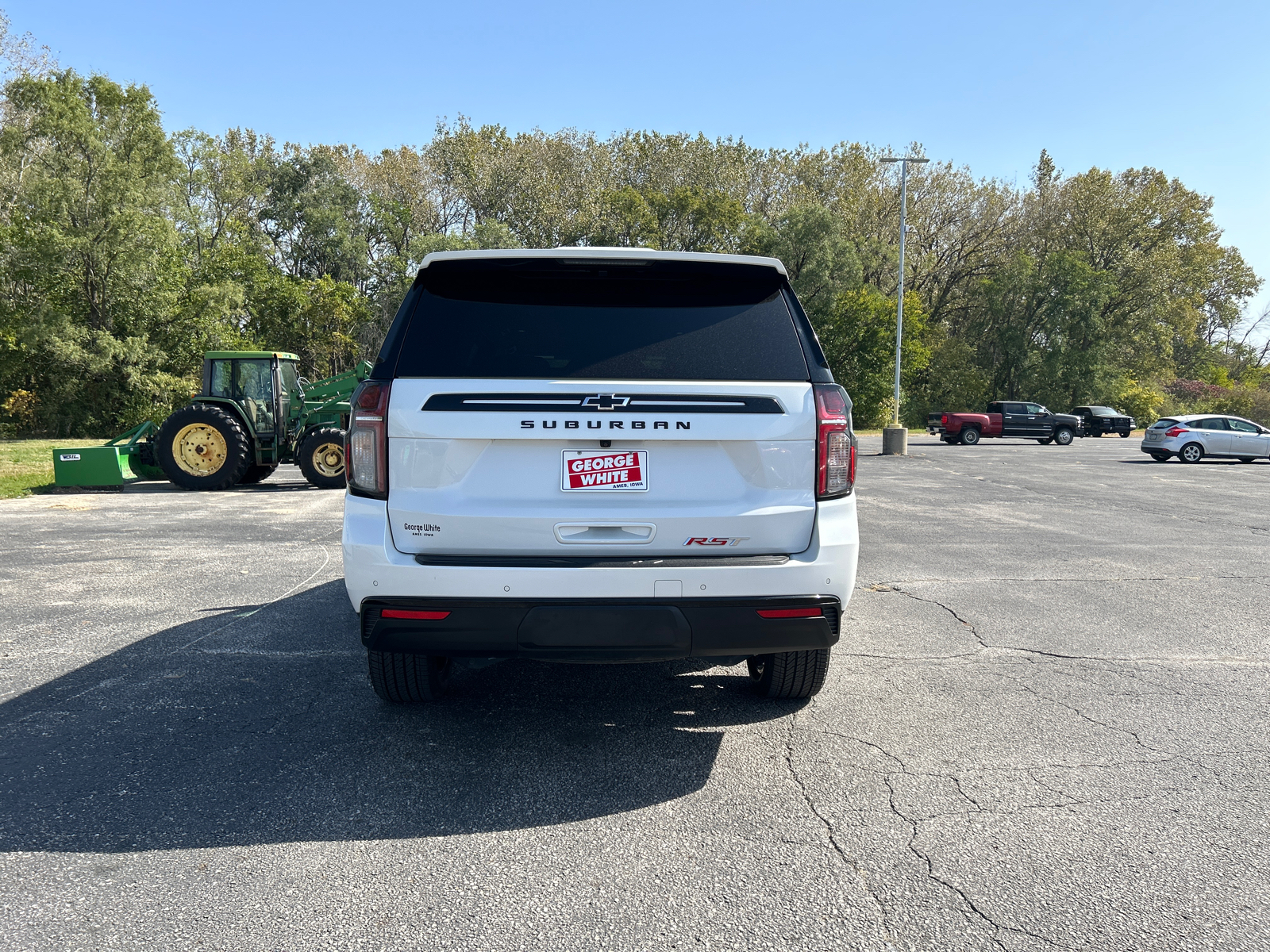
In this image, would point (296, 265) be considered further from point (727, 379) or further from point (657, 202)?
point (727, 379)

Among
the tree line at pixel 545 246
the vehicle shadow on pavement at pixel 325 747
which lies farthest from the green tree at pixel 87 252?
the vehicle shadow on pavement at pixel 325 747

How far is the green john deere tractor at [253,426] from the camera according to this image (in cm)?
1462

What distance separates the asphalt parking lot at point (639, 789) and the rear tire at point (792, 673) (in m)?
0.12

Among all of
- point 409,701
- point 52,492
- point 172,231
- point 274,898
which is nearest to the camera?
point 274,898

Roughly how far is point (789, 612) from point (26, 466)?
21.3m

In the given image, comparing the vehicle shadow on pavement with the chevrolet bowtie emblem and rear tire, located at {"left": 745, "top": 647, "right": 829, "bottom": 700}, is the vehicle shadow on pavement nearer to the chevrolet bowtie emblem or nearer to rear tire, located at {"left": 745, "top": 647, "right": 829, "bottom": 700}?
rear tire, located at {"left": 745, "top": 647, "right": 829, "bottom": 700}

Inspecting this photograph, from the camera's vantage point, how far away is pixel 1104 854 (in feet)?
9.73

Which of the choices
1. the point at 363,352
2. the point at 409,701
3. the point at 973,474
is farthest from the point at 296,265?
the point at 409,701

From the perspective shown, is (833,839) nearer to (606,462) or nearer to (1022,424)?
(606,462)

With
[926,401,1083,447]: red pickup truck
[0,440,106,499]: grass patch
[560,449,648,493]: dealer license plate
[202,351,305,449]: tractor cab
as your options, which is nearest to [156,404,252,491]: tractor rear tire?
[202,351,305,449]: tractor cab

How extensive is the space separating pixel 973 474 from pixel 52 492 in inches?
733

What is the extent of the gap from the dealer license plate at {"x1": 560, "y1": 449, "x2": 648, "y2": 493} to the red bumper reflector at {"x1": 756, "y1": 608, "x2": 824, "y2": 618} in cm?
67

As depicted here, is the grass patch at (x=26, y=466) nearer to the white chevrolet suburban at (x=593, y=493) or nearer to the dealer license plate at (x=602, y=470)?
the white chevrolet suburban at (x=593, y=493)

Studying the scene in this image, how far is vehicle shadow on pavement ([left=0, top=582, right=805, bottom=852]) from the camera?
10.3 feet
